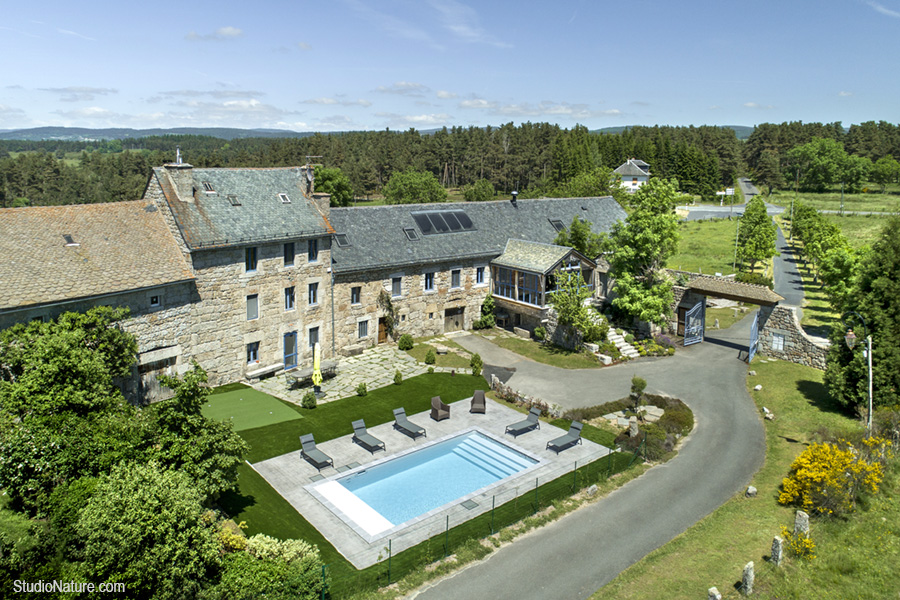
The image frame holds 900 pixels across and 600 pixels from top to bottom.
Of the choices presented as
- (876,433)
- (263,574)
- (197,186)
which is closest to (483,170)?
(197,186)

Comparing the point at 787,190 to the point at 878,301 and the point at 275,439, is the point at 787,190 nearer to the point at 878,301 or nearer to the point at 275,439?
the point at 878,301

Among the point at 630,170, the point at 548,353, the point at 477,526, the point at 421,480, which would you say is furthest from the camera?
the point at 630,170

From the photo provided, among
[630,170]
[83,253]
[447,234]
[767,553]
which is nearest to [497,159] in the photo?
[630,170]

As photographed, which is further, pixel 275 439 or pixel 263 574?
pixel 275 439

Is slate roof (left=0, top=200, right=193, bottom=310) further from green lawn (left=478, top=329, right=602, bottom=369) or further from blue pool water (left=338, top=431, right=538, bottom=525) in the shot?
green lawn (left=478, top=329, right=602, bottom=369)

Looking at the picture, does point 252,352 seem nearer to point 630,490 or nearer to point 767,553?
point 630,490

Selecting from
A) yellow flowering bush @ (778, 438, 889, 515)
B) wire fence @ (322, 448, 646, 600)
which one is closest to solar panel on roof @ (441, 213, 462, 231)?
wire fence @ (322, 448, 646, 600)
